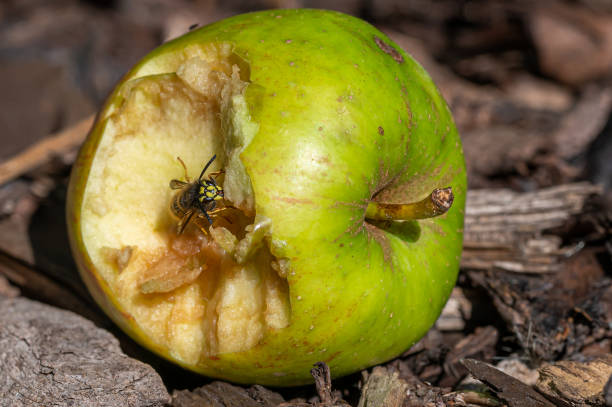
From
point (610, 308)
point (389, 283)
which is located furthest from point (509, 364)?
point (389, 283)

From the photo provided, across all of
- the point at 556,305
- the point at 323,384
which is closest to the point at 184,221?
the point at 323,384

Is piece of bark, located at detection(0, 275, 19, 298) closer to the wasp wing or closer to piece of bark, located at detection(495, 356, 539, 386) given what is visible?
the wasp wing

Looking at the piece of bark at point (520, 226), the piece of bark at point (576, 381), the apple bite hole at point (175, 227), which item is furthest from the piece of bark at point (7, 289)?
the piece of bark at point (576, 381)

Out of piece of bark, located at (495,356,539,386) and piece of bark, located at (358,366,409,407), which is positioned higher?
piece of bark, located at (358,366,409,407)

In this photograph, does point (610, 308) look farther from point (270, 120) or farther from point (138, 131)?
point (138, 131)

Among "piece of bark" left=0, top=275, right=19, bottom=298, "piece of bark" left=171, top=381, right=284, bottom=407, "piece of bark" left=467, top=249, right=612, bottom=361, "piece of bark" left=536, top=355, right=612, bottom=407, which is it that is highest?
"piece of bark" left=536, top=355, right=612, bottom=407

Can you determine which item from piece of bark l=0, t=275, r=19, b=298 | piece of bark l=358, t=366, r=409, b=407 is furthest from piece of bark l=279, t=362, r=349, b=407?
piece of bark l=0, t=275, r=19, b=298
